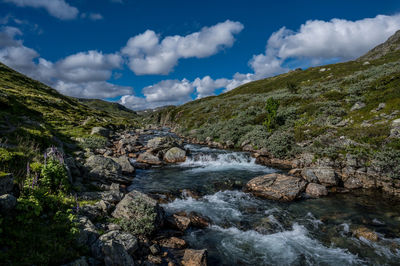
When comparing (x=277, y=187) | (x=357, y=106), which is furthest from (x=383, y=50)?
A: (x=277, y=187)

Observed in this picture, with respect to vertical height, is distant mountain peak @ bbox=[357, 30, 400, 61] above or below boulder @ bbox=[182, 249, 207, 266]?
above

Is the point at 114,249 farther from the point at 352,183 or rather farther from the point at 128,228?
the point at 352,183

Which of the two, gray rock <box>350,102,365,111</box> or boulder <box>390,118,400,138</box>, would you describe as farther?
gray rock <box>350,102,365,111</box>

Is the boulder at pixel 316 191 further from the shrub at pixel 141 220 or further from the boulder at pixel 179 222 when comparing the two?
the shrub at pixel 141 220

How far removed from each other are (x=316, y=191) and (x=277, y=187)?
9.25 ft

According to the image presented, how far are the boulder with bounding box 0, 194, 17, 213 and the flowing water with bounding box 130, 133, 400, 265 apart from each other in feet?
22.5

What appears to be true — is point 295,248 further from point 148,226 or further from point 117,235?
point 117,235

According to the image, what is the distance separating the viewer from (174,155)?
85.6 ft

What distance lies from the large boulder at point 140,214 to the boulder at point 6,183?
3.99 metres

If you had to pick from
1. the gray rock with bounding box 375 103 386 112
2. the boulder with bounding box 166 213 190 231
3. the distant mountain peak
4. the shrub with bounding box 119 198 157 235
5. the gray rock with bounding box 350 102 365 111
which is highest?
the distant mountain peak

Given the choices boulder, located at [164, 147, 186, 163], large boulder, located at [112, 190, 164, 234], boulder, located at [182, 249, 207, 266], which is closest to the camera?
boulder, located at [182, 249, 207, 266]

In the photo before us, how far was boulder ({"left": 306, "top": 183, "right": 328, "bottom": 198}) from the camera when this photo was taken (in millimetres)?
14258

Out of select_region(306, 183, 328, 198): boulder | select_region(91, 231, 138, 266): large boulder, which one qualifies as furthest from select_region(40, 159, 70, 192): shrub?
select_region(306, 183, 328, 198): boulder

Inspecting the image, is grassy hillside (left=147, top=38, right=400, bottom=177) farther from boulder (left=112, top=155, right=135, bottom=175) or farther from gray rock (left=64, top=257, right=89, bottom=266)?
gray rock (left=64, top=257, right=89, bottom=266)
